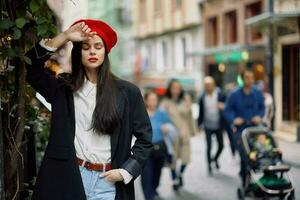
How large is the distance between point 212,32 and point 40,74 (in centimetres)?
2857

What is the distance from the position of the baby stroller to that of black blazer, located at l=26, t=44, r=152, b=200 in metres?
4.79

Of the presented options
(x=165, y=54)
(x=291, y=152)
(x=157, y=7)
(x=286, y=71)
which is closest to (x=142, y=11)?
(x=157, y=7)

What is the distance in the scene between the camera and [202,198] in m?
9.18

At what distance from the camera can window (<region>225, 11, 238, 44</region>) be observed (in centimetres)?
2814

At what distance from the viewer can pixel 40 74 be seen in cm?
335

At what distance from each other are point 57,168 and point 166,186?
7.52 metres

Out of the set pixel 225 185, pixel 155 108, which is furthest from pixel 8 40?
pixel 225 185

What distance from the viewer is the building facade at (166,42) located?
34.0 metres

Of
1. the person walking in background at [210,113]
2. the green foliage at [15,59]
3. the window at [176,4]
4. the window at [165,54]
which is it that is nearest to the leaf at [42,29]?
the green foliage at [15,59]

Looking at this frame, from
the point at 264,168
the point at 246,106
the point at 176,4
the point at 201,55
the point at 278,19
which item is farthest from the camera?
the point at 176,4

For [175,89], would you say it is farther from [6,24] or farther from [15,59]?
[6,24]

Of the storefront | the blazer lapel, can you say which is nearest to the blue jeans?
the blazer lapel

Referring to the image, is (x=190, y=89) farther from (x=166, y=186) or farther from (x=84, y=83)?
(x=84, y=83)

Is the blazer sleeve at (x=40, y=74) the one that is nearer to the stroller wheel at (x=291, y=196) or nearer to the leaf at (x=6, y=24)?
the leaf at (x=6, y=24)
